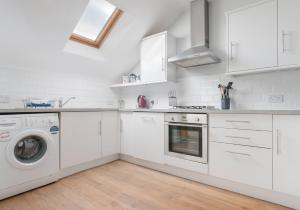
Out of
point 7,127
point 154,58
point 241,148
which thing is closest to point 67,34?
point 154,58

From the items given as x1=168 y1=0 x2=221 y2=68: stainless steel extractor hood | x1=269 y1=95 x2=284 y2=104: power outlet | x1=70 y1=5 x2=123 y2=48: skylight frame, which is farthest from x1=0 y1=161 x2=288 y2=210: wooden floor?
x1=70 y1=5 x2=123 y2=48: skylight frame

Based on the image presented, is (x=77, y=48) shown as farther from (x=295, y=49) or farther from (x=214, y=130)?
(x=295, y=49)

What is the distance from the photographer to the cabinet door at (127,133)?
2818mm

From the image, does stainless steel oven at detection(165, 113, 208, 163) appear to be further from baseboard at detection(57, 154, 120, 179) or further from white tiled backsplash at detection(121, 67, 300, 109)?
baseboard at detection(57, 154, 120, 179)

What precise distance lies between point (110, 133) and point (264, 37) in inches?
94.8

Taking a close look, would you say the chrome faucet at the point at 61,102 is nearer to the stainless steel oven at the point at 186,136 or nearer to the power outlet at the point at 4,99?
the power outlet at the point at 4,99

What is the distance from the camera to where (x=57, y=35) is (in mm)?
2432

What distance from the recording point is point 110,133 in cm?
288

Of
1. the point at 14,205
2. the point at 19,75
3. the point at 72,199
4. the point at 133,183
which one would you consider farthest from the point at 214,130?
the point at 19,75

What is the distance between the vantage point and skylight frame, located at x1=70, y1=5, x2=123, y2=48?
2777 millimetres

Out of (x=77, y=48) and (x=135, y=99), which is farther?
(x=135, y=99)

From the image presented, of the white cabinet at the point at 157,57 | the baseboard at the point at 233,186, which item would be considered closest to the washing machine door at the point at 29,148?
the baseboard at the point at 233,186

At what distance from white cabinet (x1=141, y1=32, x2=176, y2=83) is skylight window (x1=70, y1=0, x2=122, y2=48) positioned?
2.05ft

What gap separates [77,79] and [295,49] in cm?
300
